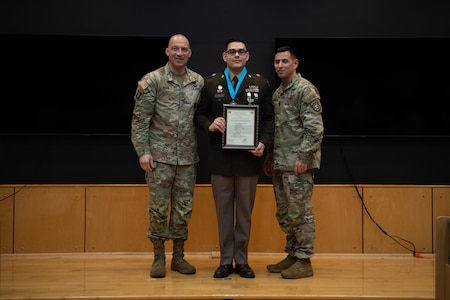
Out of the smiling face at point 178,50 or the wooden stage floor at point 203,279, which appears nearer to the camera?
the wooden stage floor at point 203,279

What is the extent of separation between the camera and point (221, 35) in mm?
5078

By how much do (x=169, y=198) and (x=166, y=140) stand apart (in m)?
0.42

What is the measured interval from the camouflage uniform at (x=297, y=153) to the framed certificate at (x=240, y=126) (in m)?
0.22

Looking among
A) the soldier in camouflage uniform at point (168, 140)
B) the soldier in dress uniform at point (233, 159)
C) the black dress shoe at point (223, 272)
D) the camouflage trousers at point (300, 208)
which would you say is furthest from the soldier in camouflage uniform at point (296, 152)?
the soldier in camouflage uniform at point (168, 140)

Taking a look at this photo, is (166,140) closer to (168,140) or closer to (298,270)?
(168,140)

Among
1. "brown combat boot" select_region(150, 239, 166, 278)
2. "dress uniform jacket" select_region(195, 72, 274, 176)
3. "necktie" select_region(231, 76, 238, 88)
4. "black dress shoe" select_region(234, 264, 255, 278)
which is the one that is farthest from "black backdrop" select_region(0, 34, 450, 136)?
"black dress shoe" select_region(234, 264, 255, 278)

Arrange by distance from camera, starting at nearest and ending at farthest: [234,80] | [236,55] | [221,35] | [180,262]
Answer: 1. [236,55]
2. [234,80]
3. [180,262]
4. [221,35]

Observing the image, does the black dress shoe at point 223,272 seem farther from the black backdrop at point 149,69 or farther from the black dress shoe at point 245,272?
the black backdrop at point 149,69

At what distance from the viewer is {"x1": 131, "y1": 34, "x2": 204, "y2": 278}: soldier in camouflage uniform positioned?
4.02 metres

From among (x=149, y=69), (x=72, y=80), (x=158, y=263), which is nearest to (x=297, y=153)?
(x=158, y=263)

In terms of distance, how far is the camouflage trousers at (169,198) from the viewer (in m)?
4.04

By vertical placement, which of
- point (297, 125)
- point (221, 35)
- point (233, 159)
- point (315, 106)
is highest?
point (221, 35)

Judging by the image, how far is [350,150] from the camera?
512 cm

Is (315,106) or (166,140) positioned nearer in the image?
(315,106)
